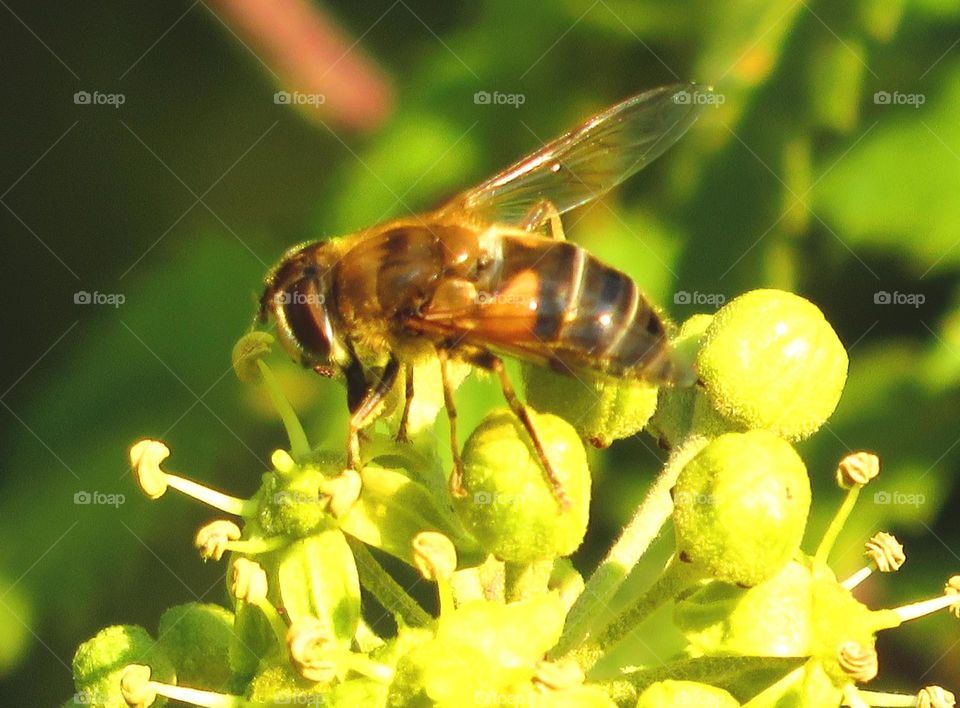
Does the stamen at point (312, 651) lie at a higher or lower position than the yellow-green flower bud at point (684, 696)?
higher

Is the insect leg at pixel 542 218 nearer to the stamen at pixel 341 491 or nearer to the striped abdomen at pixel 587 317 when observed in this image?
the striped abdomen at pixel 587 317

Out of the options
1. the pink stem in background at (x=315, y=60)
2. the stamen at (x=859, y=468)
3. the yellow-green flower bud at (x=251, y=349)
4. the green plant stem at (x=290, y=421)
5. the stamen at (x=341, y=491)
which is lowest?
the stamen at (x=859, y=468)

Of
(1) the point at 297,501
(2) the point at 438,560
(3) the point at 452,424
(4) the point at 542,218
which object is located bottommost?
(2) the point at 438,560

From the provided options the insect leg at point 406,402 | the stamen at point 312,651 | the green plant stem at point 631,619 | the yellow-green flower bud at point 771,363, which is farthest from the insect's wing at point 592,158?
the stamen at point 312,651

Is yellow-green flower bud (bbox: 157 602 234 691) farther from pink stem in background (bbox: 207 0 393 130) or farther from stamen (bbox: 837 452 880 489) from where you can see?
pink stem in background (bbox: 207 0 393 130)

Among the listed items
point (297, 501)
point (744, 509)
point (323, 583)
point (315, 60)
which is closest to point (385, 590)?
point (323, 583)

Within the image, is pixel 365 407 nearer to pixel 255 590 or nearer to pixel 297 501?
pixel 297 501

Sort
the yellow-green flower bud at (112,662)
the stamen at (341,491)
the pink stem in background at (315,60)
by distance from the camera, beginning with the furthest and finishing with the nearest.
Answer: the pink stem in background at (315,60)
the yellow-green flower bud at (112,662)
the stamen at (341,491)

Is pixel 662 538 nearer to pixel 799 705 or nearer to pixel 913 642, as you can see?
pixel 799 705
